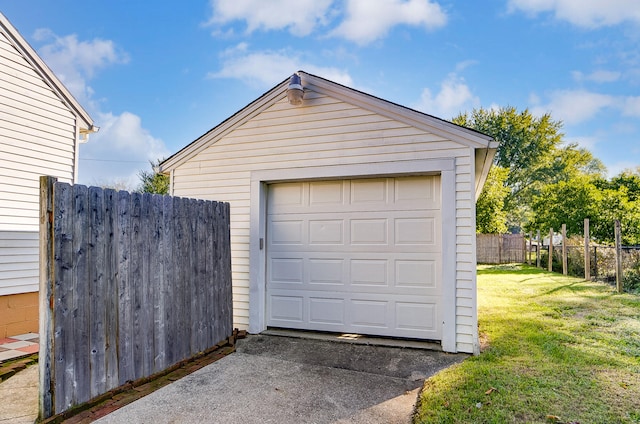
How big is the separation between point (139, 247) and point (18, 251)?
3.20 meters

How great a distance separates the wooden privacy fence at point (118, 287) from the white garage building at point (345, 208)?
94 centimetres

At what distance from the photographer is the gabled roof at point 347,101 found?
173 inches

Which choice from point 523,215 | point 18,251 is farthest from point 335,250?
point 523,215

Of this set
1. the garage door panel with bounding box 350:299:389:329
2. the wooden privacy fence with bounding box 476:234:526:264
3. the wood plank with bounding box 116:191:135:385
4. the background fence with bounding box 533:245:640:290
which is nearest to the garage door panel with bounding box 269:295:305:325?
the garage door panel with bounding box 350:299:389:329

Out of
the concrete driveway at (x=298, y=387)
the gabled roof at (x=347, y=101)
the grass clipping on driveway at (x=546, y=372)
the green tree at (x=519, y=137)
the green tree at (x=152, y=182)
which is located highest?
the green tree at (x=519, y=137)

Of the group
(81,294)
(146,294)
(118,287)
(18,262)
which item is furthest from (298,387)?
(18,262)

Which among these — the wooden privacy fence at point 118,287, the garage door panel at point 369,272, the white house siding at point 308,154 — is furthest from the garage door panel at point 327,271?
the wooden privacy fence at point 118,287

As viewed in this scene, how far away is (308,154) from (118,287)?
2.89m

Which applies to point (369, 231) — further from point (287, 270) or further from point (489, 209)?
point (489, 209)

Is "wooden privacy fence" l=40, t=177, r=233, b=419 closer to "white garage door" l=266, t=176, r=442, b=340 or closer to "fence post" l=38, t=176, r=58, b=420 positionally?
"fence post" l=38, t=176, r=58, b=420

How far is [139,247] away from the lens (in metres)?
3.50

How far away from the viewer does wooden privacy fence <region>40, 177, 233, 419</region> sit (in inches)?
105

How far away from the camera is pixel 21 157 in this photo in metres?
5.47

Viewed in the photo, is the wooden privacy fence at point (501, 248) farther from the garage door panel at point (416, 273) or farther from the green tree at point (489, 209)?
the garage door panel at point (416, 273)
